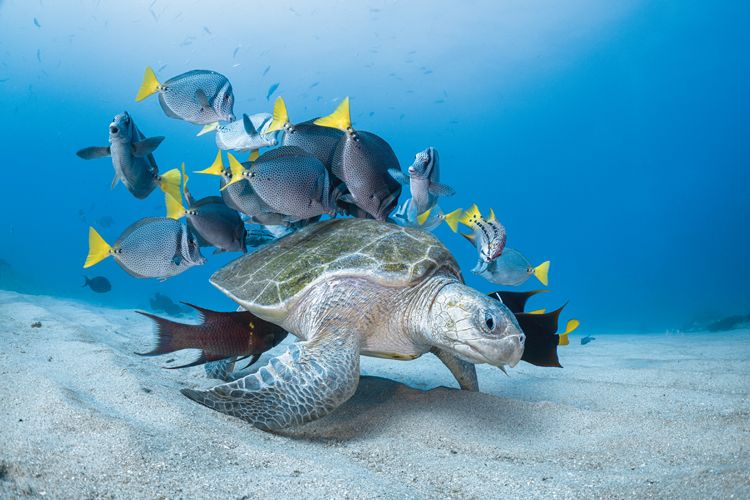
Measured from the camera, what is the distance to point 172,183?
9.04 feet

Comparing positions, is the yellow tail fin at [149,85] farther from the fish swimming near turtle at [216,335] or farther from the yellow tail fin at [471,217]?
the yellow tail fin at [471,217]

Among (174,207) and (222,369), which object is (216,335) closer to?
(222,369)

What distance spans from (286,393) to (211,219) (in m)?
1.41

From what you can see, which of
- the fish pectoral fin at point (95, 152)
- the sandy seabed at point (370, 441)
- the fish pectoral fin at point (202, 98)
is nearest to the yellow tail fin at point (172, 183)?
the fish pectoral fin at point (95, 152)

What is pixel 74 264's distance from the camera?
68.4m

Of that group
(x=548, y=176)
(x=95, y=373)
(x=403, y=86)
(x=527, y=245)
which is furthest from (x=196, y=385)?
(x=527, y=245)

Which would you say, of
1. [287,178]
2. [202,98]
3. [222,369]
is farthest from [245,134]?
[222,369]

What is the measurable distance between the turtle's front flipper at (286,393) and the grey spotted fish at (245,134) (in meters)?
1.77

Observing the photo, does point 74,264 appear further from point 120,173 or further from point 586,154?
point 586,154

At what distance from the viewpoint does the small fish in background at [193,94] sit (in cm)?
294

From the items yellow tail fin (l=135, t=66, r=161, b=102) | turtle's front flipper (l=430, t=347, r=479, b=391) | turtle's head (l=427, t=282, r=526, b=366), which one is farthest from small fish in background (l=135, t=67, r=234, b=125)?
turtle's front flipper (l=430, t=347, r=479, b=391)

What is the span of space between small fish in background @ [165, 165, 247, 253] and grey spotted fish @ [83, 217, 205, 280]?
9 centimetres

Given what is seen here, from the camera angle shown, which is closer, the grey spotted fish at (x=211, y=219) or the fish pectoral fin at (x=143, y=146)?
the fish pectoral fin at (x=143, y=146)

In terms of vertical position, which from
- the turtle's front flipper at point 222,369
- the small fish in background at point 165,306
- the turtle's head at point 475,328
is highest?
the turtle's head at point 475,328
